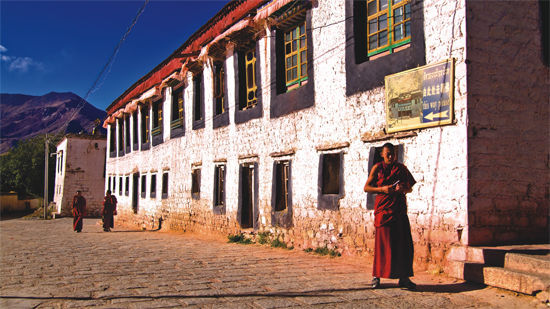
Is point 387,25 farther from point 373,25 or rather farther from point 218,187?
point 218,187

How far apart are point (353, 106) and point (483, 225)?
3013 mm

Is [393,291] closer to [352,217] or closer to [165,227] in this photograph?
[352,217]

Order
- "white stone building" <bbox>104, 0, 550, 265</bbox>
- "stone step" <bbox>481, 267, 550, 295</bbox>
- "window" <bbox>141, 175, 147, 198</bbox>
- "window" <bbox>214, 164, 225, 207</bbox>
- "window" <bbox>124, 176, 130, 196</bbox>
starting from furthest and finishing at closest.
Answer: "window" <bbox>124, 176, 130, 196</bbox>, "window" <bbox>141, 175, 147, 198</bbox>, "window" <bbox>214, 164, 225, 207</bbox>, "white stone building" <bbox>104, 0, 550, 265</bbox>, "stone step" <bbox>481, 267, 550, 295</bbox>

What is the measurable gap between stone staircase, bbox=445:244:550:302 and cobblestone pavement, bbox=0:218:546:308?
11 cm

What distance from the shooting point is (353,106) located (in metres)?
7.77

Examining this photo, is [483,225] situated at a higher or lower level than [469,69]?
lower

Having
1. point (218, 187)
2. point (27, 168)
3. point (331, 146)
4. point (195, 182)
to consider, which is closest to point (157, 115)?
point (195, 182)

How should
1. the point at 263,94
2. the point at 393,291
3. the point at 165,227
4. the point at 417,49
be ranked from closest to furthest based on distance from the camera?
the point at 393,291 → the point at 417,49 → the point at 263,94 → the point at 165,227

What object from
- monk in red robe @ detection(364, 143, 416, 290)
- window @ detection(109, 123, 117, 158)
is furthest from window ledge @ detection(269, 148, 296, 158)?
window @ detection(109, 123, 117, 158)

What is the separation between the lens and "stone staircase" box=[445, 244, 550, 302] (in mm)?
4527

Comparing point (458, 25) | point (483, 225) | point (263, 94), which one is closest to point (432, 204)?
point (483, 225)

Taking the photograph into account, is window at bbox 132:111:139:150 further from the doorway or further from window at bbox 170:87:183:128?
the doorway

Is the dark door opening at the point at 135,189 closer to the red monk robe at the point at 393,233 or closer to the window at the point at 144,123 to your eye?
the window at the point at 144,123

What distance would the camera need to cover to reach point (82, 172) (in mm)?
33000
